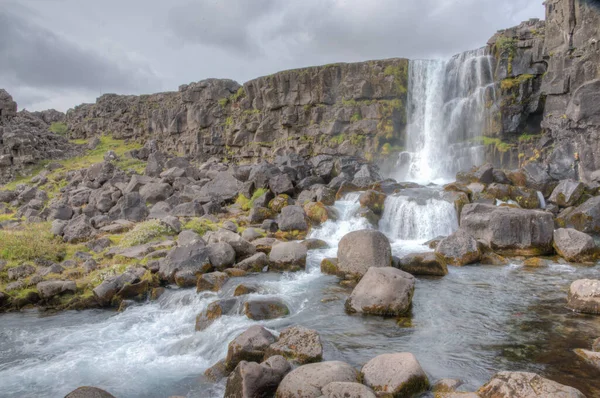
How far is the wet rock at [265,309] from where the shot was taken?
10289mm

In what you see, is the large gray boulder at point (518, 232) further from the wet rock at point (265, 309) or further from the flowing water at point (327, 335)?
the wet rock at point (265, 309)

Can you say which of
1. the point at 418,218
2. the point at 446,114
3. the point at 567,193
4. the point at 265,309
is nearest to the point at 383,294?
the point at 265,309

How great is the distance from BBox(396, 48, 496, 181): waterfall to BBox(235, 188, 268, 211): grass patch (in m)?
13.0

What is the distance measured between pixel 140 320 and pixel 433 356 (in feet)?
24.2

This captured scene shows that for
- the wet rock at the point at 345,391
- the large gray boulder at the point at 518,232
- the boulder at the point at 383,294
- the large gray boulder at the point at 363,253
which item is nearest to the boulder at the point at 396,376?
the wet rock at the point at 345,391

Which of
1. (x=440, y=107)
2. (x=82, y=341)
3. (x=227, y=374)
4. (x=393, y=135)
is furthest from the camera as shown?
(x=393, y=135)

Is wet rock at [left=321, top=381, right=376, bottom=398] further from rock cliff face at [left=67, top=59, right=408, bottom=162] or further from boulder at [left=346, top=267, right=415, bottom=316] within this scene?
rock cliff face at [left=67, top=59, right=408, bottom=162]

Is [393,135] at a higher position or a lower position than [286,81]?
lower

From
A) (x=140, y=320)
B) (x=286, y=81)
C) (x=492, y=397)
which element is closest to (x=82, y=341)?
(x=140, y=320)

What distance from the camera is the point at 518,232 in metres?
15.5

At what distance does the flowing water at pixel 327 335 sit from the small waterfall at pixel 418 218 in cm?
530

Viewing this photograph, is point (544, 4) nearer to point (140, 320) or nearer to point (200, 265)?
point (200, 265)

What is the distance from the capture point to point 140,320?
11102mm

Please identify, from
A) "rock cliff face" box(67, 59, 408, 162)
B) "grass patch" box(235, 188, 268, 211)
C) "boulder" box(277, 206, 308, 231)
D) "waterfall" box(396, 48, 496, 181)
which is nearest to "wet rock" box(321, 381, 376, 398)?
"boulder" box(277, 206, 308, 231)
